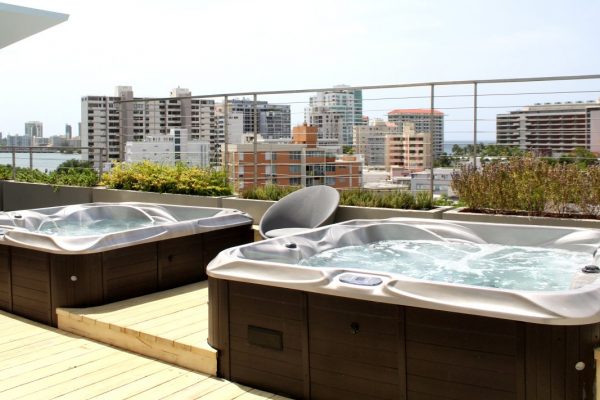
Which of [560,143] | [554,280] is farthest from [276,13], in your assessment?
[554,280]

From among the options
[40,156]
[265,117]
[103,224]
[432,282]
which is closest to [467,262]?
[432,282]

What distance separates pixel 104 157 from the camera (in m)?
7.19

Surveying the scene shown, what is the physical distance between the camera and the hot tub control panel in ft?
6.99

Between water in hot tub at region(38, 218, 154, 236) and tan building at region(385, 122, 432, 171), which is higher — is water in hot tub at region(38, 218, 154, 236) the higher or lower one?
the lower one

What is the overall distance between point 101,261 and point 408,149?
9.59ft

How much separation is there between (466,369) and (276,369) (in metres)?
0.76

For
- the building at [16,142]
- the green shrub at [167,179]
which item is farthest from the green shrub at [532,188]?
the building at [16,142]

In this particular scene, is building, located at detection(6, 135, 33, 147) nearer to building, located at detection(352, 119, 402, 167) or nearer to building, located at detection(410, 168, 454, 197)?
building, located at detection(352, 119, 402, 167)

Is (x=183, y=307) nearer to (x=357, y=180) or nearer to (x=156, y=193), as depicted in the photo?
Answer: (x=357, y=180)

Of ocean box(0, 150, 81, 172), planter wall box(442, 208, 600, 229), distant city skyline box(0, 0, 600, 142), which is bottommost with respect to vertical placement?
planter wall box(442, 208, 600, 229)

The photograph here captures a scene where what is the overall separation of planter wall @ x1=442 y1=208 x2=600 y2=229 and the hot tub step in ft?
6.11

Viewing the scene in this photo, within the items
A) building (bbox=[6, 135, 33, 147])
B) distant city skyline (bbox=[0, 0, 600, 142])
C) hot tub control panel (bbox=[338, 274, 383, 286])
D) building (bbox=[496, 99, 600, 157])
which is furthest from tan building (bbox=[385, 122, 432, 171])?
building (bbox=[6, 135, 33, 147])

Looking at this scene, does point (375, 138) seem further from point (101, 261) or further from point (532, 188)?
point (101, 261)

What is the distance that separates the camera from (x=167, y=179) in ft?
19.4
